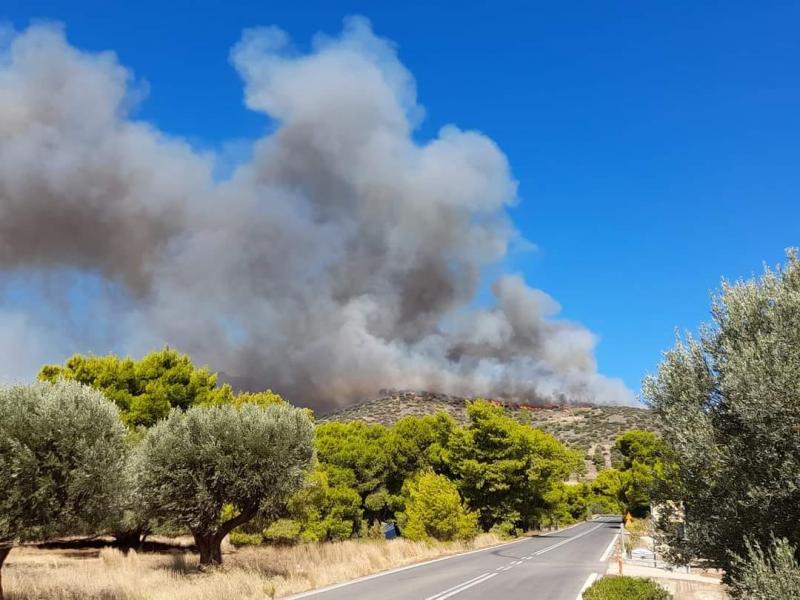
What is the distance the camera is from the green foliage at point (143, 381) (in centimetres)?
3803

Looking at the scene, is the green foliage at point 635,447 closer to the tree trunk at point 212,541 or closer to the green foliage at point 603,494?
the green foliage at point 603,494

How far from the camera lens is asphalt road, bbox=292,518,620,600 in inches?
714

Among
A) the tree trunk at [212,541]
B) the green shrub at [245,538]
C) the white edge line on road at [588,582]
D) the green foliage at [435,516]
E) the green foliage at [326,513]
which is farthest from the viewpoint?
the green foliage at [435,516]

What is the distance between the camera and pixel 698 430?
9.75 meters

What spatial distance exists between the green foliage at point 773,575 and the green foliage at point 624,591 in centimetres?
562

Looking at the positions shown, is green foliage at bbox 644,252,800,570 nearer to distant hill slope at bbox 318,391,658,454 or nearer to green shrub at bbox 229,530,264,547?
green shrub at bbox 229,530,264,547

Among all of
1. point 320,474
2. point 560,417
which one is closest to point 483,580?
point 320,474

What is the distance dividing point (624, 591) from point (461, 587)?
277 inches

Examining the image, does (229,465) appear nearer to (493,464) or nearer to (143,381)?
(143,381)

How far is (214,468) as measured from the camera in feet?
71.6

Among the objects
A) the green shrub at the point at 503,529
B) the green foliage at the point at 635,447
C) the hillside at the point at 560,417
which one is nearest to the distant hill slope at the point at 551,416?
the hillside at the point at 560,417

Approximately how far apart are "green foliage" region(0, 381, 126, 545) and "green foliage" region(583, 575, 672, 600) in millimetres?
12868

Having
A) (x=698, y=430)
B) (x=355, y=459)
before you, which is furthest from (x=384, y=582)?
(x=355, y=459)

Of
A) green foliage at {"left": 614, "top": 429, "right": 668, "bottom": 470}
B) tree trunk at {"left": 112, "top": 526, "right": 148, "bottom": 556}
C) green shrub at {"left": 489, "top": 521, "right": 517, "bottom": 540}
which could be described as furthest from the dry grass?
green foliage at {"left": 614, "top": 429, "right": 668, "bottom": 470}
